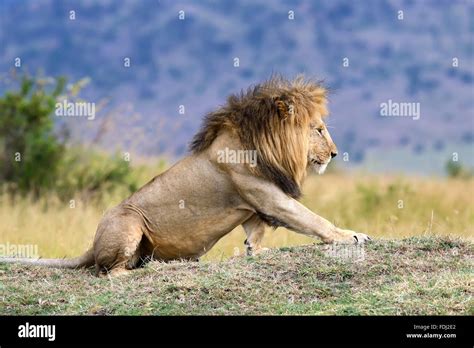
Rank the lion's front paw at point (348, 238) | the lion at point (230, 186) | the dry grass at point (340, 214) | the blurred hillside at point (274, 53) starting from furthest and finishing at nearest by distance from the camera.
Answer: the blurred hillside at point (274, 53), the dry grass at point (340, 214), the lion at point (230, 186), the lion's front paw at point (348, 238)

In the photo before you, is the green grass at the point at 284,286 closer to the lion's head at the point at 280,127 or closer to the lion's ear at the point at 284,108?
the lion's head at the point at 280,127

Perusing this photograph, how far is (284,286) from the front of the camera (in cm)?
813

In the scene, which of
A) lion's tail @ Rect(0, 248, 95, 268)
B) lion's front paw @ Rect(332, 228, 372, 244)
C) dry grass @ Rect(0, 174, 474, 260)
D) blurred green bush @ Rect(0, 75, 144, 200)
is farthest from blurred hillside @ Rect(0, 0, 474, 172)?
lion's front paw @ Rect(332, 228, 372, 244)

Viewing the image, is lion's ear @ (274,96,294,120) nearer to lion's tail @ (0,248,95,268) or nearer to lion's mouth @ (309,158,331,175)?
lion's mouth @ (309,158,331,175)

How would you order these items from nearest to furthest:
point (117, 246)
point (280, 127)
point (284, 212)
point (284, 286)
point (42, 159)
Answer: point (284, 286)
point (284, 212)
point (117, 246)
point (280, 127)
point (42, 159)

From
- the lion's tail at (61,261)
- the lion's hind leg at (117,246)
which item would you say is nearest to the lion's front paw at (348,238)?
the lion's hind leg at (117,246)

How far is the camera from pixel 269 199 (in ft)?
29.9

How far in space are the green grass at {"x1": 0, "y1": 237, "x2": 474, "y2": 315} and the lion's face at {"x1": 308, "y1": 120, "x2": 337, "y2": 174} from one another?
915mm

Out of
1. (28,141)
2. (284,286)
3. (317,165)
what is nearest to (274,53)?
(28,141)

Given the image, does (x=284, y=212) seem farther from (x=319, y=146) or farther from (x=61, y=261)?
(x=61, y=261)

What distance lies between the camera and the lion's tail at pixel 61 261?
952cm

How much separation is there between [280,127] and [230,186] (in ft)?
2.09

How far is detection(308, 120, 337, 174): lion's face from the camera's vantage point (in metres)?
9.54
